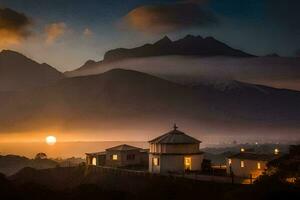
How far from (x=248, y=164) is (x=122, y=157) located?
26.3 meters

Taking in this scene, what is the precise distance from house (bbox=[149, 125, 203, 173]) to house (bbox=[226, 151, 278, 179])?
21.2 feet

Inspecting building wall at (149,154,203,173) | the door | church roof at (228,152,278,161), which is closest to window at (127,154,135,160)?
building wall at (149,154,203,173)

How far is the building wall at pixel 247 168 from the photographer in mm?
55344

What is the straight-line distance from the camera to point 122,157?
77.1 metres

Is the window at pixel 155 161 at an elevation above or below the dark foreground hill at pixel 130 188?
above

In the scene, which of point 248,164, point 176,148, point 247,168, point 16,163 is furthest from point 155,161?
point 16,163

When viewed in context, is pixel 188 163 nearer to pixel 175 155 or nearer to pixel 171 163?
pixel 175 155

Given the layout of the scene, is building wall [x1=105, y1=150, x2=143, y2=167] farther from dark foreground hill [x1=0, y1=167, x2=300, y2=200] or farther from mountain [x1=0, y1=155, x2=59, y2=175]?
mountain [x1=0, y1=155, x2=59, y2=175]

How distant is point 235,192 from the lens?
142ft

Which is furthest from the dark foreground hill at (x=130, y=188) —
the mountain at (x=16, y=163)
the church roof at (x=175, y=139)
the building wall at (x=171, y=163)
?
the mountain at (x=16, y=163)

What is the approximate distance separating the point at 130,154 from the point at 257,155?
25562 millimetres

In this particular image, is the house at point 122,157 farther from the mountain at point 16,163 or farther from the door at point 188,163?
the mountain at point 16,163

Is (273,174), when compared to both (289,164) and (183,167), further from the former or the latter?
(183,167)

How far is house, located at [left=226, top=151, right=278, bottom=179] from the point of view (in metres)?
55.4
